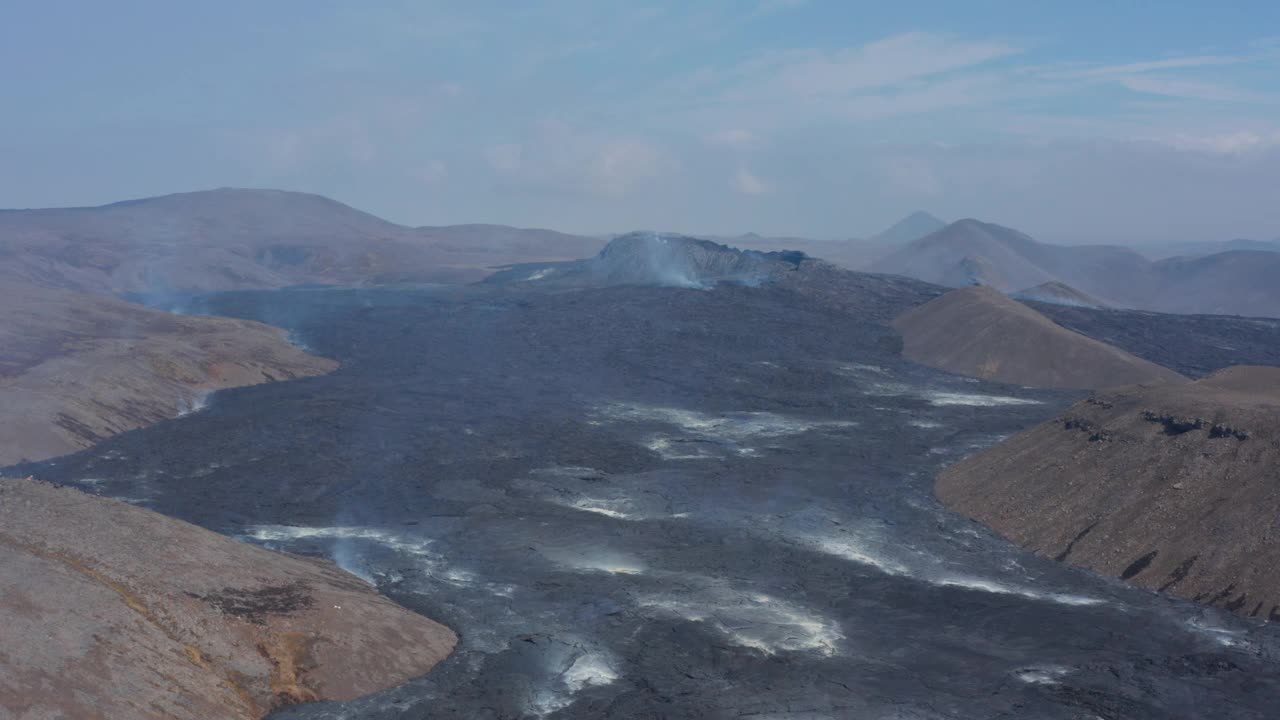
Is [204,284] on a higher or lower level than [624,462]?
higher

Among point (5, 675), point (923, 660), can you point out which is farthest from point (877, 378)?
point (5, 675)

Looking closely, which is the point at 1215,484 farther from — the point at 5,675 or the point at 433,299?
the point at 433,299

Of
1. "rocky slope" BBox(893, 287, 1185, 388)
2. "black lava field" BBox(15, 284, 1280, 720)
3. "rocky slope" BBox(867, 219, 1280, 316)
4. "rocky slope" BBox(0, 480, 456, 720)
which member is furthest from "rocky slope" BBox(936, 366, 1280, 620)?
"rocky slope" BBox(867, 219, 1280, 316)

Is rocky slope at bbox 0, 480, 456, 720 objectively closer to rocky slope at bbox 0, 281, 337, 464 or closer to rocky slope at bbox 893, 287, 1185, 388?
rocky slope at bbox 0, 281, 337, 464

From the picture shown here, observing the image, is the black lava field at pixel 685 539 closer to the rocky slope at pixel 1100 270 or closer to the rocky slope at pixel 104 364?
the rocky slope at pixel 104 364

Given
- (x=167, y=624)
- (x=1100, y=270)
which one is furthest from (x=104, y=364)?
(x=1100, y=270)
